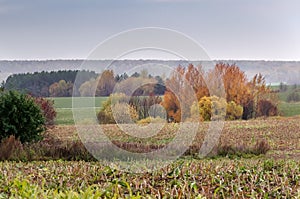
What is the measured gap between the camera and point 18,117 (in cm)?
1197

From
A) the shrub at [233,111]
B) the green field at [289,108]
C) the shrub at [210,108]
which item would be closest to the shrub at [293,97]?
the green field at [289,108]

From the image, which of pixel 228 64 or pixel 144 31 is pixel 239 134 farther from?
pixel 144 31

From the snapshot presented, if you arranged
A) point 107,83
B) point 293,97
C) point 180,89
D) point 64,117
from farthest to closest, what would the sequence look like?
point 293,97, point 64,117, point 180,89, point 107,83

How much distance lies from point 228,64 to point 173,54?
13114 mm

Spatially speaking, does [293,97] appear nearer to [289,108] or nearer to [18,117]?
[289,108]

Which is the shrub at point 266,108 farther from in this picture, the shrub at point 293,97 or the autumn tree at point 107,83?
the autumn tree at point 107,83

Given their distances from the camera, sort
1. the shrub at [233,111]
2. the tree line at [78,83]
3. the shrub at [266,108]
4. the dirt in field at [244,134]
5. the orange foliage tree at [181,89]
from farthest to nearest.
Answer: the shrub at [266,108] < the shrub at [233,111] < the orange foliage tree at [181,89] < the dirt in field at [244,134] < the tree line at [78,83]

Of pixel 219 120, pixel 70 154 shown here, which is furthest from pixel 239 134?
pixel 70 154

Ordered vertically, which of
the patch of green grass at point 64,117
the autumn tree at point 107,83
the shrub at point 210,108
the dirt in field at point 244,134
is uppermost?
the autumn tree at point 107,83

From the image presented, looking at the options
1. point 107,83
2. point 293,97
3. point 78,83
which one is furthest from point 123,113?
point 293,97

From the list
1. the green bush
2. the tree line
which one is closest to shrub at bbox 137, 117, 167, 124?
the tree line

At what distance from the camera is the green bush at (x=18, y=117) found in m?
11.9

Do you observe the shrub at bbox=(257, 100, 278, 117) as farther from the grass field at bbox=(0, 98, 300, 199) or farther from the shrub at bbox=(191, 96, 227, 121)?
the grass field at bbox=(0, 98, 300, 199)

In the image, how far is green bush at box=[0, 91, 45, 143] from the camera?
1193 centimetres
